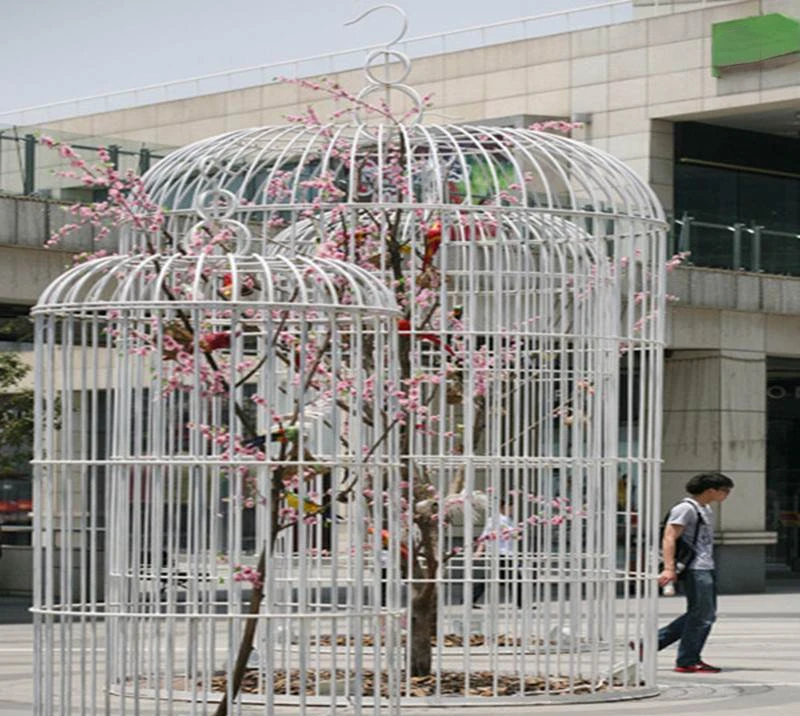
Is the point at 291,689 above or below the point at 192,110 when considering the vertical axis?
below

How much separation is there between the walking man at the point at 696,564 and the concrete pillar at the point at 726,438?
16494 millimetres

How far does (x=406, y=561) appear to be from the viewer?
14.7 metres

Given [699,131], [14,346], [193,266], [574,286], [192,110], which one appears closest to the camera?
[193,266]

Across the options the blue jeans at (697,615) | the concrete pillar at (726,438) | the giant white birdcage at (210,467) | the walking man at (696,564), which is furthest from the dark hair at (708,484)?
the concrete pillar at (726,438)

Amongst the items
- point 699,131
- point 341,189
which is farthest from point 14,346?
point 341,189

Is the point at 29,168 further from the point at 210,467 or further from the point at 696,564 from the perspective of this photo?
the point at 210,467

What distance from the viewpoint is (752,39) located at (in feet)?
128

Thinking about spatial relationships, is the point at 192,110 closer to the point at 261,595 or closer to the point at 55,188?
the point at 55,188

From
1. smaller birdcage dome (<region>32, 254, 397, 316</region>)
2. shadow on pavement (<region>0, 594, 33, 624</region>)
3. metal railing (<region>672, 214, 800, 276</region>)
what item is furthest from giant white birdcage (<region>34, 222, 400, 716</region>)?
metal railing (<region>672, 214, 800, 276</region>)

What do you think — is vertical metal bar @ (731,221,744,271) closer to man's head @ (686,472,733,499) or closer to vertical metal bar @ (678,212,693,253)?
vertical metal bar @ (678,212,693,253)

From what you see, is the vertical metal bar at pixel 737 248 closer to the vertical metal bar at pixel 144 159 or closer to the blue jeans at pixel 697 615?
the vertical metal bar at pixel 144 159

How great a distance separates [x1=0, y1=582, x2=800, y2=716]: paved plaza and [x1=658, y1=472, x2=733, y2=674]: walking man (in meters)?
0.25

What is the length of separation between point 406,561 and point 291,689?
1.12 meters

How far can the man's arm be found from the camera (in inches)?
653
